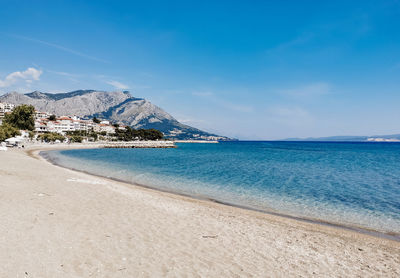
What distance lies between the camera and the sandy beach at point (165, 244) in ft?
17.8

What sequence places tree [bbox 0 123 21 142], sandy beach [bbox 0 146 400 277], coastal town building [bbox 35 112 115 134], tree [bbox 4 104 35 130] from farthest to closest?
coastal town building [bbox 35 112 115 134]
tree [bbox 4 104 35 130]
tree [bbox 0 123 21 142]
sandy beach [bbox 0 146 400 277]

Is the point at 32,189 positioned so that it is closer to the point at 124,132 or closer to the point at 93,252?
the point at 93,252

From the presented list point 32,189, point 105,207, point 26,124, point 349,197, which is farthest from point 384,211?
point 26,124

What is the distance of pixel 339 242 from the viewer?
28.1ft

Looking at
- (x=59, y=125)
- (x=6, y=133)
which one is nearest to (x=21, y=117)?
(x=6, y=133)

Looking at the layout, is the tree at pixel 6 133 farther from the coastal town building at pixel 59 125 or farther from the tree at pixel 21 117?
the coastal town building at pixel 59 125

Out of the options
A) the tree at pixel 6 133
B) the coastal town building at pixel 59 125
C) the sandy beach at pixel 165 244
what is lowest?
the sandy beach at pixel 165 244

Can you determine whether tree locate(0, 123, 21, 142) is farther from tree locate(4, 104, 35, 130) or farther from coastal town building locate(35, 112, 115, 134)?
coastal town building locate(35, 112, 115, 134)

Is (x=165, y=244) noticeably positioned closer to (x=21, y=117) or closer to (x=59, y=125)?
(x=21, y=117)

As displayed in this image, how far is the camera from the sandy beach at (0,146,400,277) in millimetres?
5438

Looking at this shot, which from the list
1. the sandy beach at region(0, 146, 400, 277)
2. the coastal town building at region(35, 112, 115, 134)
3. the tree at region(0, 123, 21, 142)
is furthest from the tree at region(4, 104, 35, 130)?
the sandy beach at region(0, 146, 400, 277)

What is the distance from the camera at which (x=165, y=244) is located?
6977 mm

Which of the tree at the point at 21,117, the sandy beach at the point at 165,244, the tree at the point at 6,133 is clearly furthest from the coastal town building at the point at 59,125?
the sandy beach at the point at 165,244

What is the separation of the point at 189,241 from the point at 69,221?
4358 millimetres
